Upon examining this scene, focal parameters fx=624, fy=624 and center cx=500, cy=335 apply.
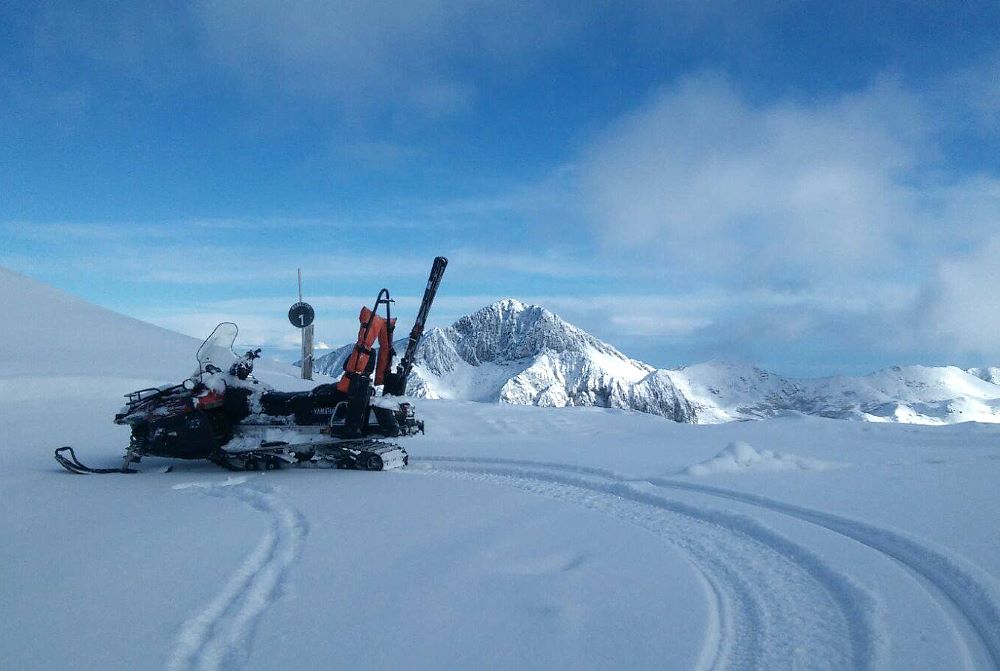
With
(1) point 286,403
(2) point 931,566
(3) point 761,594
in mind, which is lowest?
(3) point 761,594

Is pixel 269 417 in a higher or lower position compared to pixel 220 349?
lower

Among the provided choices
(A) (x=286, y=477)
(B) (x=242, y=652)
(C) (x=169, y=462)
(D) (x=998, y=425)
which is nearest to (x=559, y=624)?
(B) (x=242, y=652)

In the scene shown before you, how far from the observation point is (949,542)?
17.6ft

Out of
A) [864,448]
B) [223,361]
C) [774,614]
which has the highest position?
[223,361]

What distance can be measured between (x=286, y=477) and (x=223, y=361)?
2.34 m

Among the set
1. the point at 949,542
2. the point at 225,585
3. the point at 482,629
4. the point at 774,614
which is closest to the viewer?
the point at 482,629

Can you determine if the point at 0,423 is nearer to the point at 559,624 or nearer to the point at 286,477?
the point at 286,477

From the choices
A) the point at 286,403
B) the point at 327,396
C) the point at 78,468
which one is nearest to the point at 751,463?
the point at 327,396

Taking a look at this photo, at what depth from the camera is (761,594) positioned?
4613 mm

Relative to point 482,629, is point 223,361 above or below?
above

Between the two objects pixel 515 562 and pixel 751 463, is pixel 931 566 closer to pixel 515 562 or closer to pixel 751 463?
pixel 515 562

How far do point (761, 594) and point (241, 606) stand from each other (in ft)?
12.1

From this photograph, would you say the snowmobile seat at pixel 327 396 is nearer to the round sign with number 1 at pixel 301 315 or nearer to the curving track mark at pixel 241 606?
the curving track mark at pixel 241 606

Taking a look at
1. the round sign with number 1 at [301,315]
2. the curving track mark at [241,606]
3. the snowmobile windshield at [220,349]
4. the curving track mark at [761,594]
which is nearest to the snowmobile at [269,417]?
the snowmobile windshield at [220,349]
